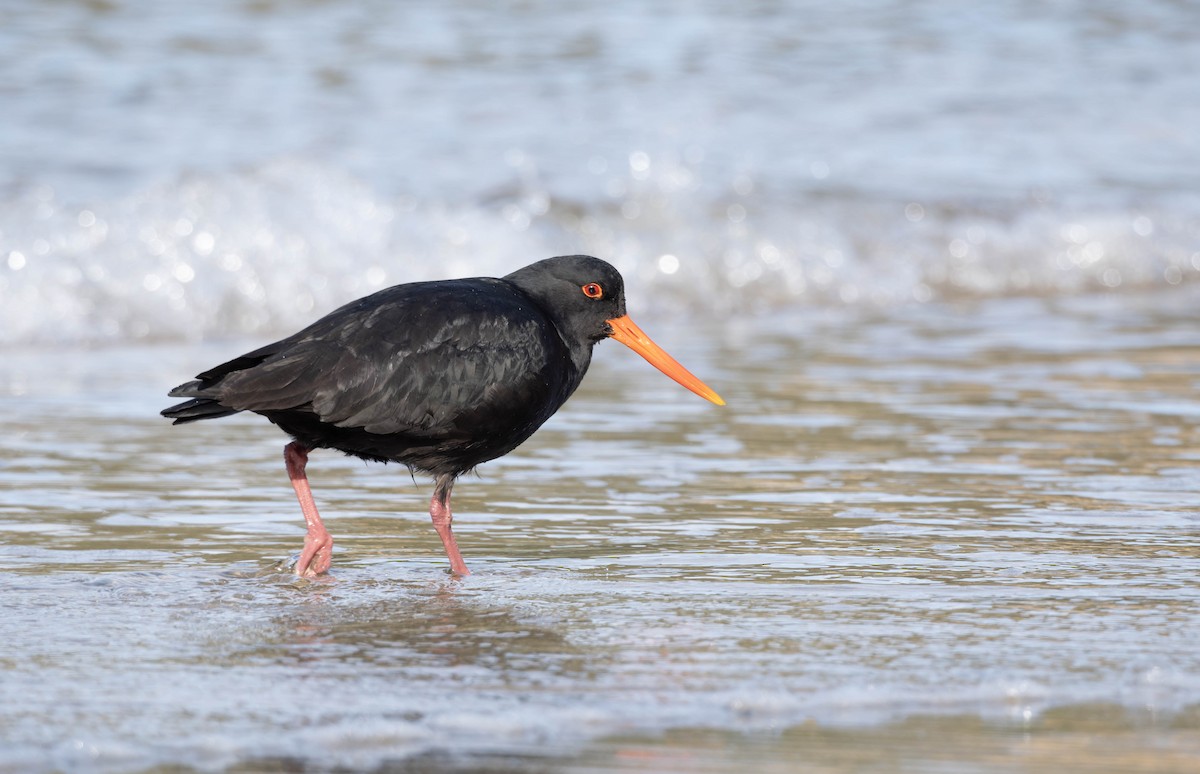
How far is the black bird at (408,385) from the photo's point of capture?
4.41 meters

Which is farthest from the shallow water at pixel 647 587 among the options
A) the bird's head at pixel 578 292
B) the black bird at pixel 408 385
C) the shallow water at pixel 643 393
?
the bird's head at pixel 578 292

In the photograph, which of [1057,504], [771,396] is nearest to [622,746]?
[1057,504]

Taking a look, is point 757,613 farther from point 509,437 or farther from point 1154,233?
point 1154,233

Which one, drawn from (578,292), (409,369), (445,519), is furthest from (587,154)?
(409,369)

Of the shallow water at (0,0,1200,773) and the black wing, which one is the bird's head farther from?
the shallow water at (0,0,1200,773)

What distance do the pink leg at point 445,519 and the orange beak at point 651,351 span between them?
2.67 ft

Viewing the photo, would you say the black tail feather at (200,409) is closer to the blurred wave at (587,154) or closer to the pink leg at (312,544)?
the pink leg at (312,544)

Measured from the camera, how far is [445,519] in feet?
15.4

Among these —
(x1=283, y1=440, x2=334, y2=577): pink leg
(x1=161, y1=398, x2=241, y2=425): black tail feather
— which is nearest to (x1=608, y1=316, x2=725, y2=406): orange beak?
(x1=283, y1=440, x2=334, y2=577): pink leg

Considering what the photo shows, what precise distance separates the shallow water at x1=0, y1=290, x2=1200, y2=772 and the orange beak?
13.8 inches

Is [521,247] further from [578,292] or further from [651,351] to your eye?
[578,292]

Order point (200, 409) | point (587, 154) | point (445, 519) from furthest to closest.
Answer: point (587, 154) → point (445, 519) → point (200, 409)

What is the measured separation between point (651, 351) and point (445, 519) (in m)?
1.09

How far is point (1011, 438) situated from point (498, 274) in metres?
4.69
